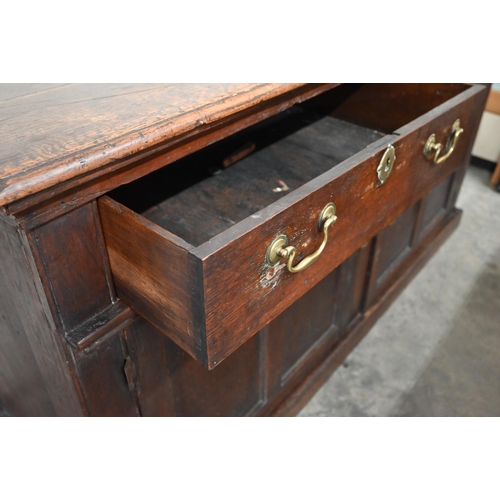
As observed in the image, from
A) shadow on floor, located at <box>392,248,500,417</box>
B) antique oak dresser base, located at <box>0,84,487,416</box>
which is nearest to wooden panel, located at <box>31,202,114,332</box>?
antique oak dresser base, located at <box>0,84,487,416</box>

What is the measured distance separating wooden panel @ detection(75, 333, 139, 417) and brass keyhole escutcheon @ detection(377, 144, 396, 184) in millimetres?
357

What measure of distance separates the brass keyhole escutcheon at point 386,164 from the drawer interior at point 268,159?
5.4 inches

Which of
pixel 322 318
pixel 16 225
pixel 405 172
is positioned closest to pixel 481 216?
pixel 322 318

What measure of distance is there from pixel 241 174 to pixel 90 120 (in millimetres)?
288

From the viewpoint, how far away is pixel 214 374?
2.50 ft

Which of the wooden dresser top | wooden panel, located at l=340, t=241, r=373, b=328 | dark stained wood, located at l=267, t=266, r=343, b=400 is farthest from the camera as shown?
wooden panel, located at l=340, t=241, r=373, b=328

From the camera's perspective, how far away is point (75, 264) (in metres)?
0.53

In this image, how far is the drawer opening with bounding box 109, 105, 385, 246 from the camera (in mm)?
681

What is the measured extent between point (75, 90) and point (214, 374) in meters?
0.42

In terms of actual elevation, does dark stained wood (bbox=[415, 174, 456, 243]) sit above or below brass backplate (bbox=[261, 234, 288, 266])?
below

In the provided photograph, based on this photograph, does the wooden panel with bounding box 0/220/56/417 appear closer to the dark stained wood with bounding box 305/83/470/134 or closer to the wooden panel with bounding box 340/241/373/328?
the wooden panel with bounding box 340/241/373/328

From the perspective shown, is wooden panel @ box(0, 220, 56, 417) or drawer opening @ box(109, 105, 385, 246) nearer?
wooden panel @ box(0, 220, 56, 417)

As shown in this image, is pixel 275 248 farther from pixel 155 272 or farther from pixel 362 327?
pixel 362 327

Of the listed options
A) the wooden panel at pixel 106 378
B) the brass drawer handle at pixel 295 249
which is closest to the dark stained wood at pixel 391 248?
the brass drawer handle at pixel 295 249
